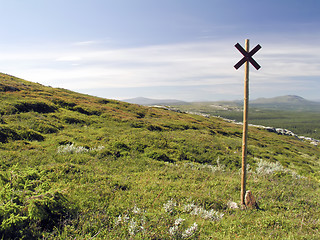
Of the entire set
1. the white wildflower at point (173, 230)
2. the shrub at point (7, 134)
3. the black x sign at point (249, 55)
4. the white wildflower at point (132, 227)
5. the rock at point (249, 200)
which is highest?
the black x sign at point (249, 55)

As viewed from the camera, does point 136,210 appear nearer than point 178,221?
→ No

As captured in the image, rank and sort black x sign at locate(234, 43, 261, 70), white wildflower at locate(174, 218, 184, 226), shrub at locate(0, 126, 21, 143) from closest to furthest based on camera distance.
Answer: white wildflower at locate(174, 218, 184, 226) < black x sign at locate(234, 43, 261, 70) < shrub at locate(0, 126, 21, 143)

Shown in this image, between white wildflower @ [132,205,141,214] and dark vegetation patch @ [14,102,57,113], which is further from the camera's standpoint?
dark vegetation patch @ [14,102,57,113]

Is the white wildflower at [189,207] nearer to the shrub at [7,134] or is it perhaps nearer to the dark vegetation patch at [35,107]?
the shrub at [7,134]

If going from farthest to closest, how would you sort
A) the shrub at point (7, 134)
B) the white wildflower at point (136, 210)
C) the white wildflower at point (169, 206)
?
the shrub at point (7, 134)
the white wildflower at point (169, 206)
the white wildflower at point (136, 210)

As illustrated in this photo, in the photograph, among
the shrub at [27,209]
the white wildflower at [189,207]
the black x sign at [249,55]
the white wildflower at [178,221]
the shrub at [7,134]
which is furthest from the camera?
the shrub at [7,134]

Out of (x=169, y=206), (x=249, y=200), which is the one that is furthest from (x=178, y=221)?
(x=249, y=200)

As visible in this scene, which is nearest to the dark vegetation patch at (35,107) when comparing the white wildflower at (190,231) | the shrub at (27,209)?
the shrub at (27,209)

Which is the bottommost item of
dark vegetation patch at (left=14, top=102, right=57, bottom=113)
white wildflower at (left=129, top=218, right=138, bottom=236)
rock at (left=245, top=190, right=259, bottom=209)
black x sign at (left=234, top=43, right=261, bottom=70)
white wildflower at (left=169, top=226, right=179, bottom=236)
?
rock at (left=245, top=190, right=259, bottom=209)

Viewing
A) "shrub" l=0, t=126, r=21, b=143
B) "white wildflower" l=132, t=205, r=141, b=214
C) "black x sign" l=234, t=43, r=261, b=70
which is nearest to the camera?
"white wildflower" l=132, t=205, r=141, b=214

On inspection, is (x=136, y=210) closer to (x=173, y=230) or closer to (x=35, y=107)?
(x=173, y=230)

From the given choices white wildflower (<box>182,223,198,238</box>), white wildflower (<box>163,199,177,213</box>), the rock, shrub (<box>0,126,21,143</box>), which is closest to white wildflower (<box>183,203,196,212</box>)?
white wildflower (<box>163,199,177,213</box>)

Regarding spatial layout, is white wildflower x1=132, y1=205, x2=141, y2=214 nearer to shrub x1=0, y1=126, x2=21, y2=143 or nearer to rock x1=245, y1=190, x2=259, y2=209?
rock x1=245, y1=190, x2=259, y2=209

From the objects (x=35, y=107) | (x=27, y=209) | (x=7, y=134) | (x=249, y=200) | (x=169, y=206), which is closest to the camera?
(x=27, y=209)
